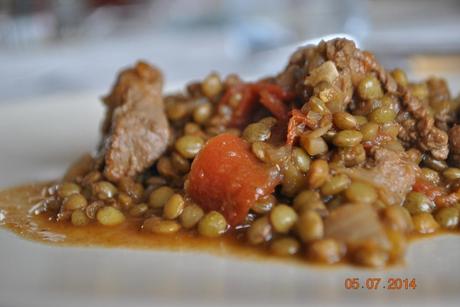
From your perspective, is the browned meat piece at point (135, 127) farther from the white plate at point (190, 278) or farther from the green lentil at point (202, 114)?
the white plate at point (190, 278)

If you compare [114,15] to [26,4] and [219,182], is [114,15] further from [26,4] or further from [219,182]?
[219,182]

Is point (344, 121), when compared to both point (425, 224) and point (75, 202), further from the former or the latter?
point (75, 202)

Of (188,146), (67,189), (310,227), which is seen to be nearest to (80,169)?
(67,189)

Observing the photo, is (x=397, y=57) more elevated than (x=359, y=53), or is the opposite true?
(x=359, y=53)

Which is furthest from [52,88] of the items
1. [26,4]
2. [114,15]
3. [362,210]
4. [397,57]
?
[362,210]

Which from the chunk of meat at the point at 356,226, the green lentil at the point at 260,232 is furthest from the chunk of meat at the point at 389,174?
the green lentil at the point at 260,232
